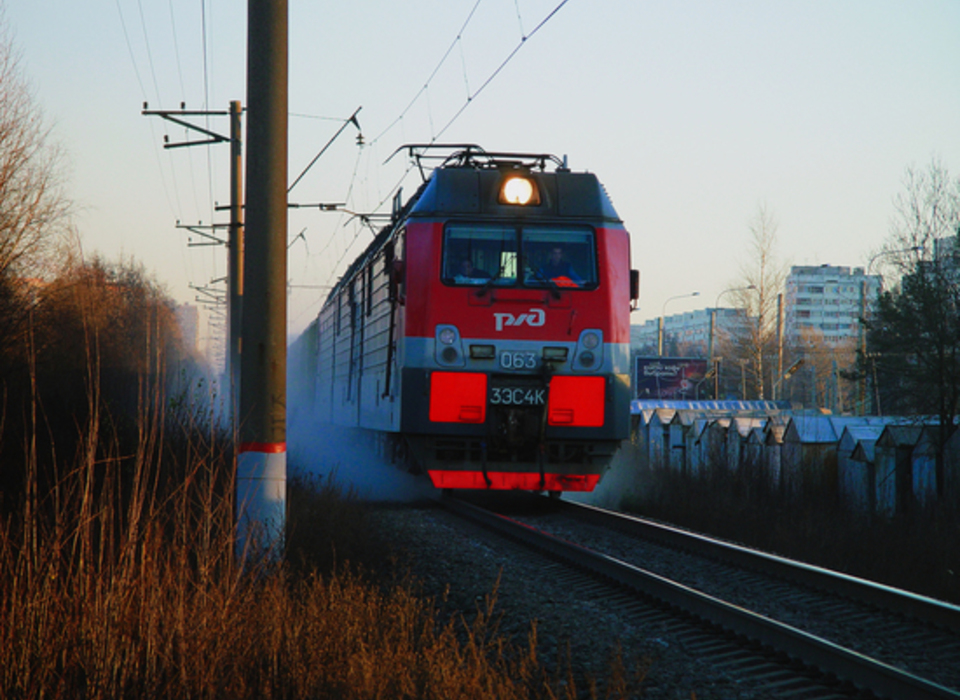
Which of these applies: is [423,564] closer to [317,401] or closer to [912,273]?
[912,273]

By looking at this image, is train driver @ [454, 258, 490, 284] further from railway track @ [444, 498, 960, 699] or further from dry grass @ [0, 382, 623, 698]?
dry grass @ [0, 382, 623, 698]

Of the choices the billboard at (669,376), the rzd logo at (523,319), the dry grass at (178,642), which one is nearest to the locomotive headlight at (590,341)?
the rzd logo at (523,319)

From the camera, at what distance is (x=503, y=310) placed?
979 cm

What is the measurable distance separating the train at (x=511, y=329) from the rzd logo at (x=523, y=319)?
0.01m

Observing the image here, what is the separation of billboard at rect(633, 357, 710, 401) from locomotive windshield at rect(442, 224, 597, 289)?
96.2ft

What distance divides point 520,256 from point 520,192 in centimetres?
73

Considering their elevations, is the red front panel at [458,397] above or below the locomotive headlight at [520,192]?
below

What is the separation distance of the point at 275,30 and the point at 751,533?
6.95 metres

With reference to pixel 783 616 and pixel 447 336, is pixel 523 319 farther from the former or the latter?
pixel 783 616

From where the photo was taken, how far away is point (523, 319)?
980 cm

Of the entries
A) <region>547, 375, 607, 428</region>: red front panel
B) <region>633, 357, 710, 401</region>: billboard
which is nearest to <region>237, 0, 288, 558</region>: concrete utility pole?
<region>547, 375, 607, 428</region>: red front panel

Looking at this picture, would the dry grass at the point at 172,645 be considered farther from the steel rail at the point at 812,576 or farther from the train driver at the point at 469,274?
the train driver at the point at 469,274

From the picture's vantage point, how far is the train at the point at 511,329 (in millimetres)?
9742

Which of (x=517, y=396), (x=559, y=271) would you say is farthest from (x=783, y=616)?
(x=559, y=271)
